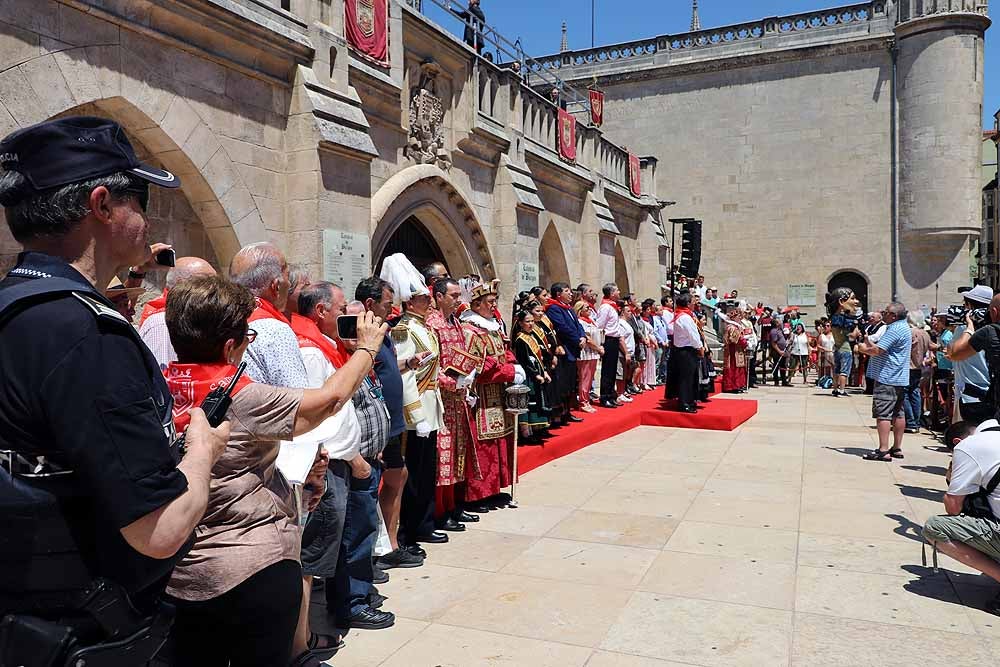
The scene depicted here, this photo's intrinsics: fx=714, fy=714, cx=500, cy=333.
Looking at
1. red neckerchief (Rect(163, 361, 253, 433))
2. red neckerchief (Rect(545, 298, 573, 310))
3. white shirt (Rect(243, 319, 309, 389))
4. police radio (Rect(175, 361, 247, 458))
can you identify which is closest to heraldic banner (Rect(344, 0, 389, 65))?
red neckerchief (Rect(545, 298, 573, 310))

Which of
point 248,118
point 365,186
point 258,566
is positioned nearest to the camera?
point 258,566

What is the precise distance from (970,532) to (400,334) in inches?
145

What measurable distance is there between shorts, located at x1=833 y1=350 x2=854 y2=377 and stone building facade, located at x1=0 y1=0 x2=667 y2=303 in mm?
7580

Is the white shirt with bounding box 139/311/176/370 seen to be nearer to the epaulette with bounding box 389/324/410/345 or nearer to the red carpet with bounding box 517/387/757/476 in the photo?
the epaulette with bounding box 389/324/410/345

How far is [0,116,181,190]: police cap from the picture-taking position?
1.51m

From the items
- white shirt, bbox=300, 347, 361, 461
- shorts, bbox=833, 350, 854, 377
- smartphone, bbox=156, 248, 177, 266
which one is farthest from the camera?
shorts, bbox=833, 350, 854, 377

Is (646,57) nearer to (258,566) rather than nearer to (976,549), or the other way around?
(976,549)

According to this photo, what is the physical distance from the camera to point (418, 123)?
393 inches

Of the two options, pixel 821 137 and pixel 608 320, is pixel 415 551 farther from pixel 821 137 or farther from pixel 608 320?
pixel 821 137

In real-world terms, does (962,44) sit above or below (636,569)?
above

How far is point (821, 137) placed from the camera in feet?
73.0

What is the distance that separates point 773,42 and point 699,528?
2141 centimetres

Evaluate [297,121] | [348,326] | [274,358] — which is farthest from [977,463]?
[297,121]

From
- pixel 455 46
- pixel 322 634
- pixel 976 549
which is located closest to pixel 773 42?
pixel 455 46
